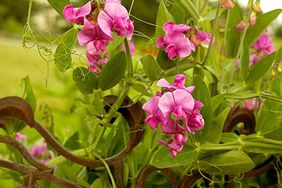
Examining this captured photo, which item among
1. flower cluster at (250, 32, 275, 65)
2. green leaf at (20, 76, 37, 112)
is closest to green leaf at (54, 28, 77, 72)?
green leaf at (20, 76, 37, 112)

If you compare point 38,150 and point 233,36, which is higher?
point 233,36

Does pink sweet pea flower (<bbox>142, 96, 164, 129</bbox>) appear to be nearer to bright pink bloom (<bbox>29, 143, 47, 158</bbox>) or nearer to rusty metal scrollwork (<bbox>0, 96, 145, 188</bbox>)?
rusty metal scrollwork (<bbox>0, 96, 145, 188</bbox>)

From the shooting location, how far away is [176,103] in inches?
15.6

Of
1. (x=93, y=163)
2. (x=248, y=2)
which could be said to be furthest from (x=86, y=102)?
(x=248, y=2)

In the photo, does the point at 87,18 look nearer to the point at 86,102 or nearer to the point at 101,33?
the point at 101,33

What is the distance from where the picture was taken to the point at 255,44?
0.62 metres

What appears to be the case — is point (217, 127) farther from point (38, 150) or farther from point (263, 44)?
point (38, 150)

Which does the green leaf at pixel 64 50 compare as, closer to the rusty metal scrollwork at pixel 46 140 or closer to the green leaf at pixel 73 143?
the rusty metal scrollwork at pixel 46 140

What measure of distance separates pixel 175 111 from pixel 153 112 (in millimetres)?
20

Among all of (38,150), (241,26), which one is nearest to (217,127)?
(241,26)

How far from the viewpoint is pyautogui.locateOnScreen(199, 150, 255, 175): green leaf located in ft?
1.52

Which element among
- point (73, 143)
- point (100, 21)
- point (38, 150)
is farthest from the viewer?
point (38, 150)

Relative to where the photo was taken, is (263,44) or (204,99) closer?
(204,99)

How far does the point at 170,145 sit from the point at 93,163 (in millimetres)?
106
